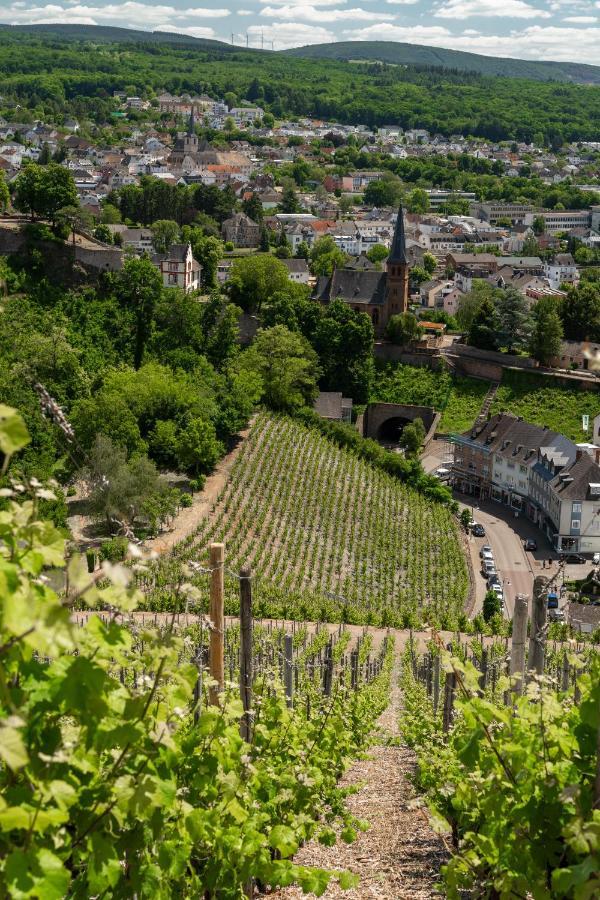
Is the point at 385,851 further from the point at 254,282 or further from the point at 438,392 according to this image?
the point at 254,282

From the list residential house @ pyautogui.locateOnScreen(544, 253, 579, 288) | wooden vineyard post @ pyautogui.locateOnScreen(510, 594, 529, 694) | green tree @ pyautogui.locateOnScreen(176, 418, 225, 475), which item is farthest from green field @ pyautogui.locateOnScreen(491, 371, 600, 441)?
wooden vineyard post @ pyautogui.locateOnScreen(510, 594, 529, 694)

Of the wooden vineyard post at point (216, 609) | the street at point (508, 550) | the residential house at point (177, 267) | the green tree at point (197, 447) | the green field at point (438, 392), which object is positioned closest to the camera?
the wooden vineyard post at point (216, 609)

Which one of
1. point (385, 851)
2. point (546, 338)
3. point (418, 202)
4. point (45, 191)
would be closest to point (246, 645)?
point (385, 851)

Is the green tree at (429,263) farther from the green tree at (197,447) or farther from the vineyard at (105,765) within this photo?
the vineyard at (105,765)

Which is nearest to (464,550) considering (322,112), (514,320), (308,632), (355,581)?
(355,581)

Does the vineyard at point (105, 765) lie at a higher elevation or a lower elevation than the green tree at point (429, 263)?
higher

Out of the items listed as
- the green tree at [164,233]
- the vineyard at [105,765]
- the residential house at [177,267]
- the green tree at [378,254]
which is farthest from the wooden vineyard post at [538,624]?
the green tree at [378,254]

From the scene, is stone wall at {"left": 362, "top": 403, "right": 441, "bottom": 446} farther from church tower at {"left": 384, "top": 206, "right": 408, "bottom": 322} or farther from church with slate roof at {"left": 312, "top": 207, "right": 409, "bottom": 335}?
church tower at {"left": 384, "top": 206, "right": 408, "bottom": 322}

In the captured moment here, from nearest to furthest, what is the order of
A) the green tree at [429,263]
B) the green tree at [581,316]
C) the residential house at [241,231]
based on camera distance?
the green tree at [581,316] < the residential house at [241,231] < the green tree at [429,263]
